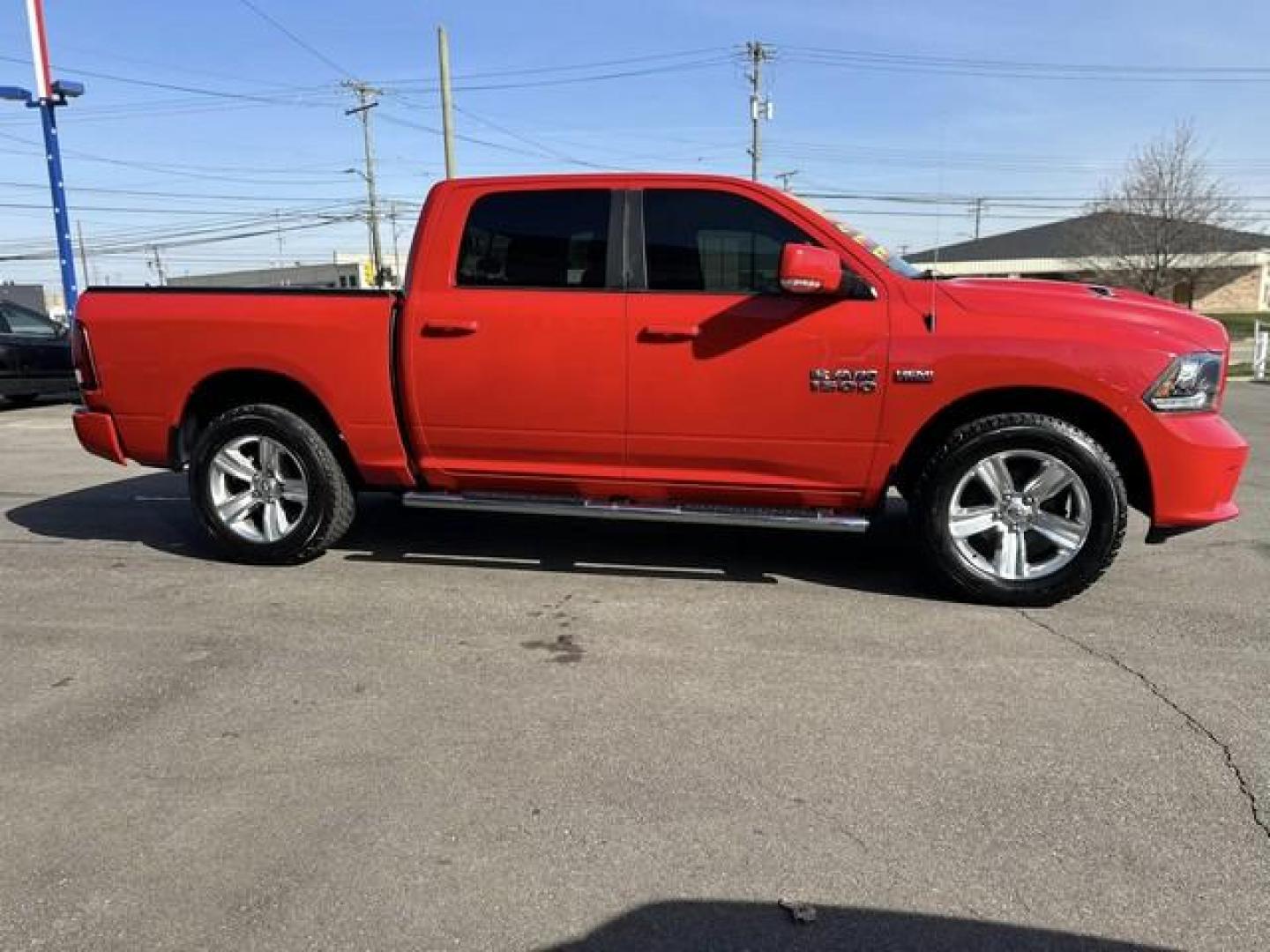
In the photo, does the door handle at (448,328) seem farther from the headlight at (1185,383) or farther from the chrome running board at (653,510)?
the headlight at (1185,383)

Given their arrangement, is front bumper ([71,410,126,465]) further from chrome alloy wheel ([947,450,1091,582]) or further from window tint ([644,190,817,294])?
chrome alloy wheel ([947,450,1091,582])

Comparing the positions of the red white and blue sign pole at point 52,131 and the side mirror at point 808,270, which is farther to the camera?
the red white and blue sign pole at point 52,131

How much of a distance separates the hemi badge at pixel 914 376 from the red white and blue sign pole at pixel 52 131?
14.3 metres

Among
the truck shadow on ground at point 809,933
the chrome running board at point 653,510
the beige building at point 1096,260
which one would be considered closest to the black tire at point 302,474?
the chrome running board at point 653,510

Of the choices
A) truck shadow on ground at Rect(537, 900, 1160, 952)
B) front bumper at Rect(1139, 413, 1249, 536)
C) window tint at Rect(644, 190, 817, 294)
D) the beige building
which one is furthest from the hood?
the beige building

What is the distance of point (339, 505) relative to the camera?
527 centimetres

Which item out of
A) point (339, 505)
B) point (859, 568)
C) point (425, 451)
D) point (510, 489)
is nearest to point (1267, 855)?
point (859, 568)

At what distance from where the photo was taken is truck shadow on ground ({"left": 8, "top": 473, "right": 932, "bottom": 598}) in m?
5.28

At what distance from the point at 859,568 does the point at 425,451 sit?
8.04 ft

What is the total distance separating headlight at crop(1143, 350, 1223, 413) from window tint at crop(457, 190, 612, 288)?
2.62 metres

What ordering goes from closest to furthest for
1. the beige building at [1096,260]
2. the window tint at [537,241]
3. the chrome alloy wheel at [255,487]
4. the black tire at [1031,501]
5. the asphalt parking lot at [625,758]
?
1. the asphalt parking lot at [625,758]
2. the black tire at [1031,501]
3. the window tint at [537,241]
4. the chrome alloy wheel at [255,487]
5. the beige building at [1096,260]

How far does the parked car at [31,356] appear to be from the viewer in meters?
13.4

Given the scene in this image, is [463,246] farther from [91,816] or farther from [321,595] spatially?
[91,816]

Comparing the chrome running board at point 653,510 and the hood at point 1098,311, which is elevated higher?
the hood at point 1098,311
